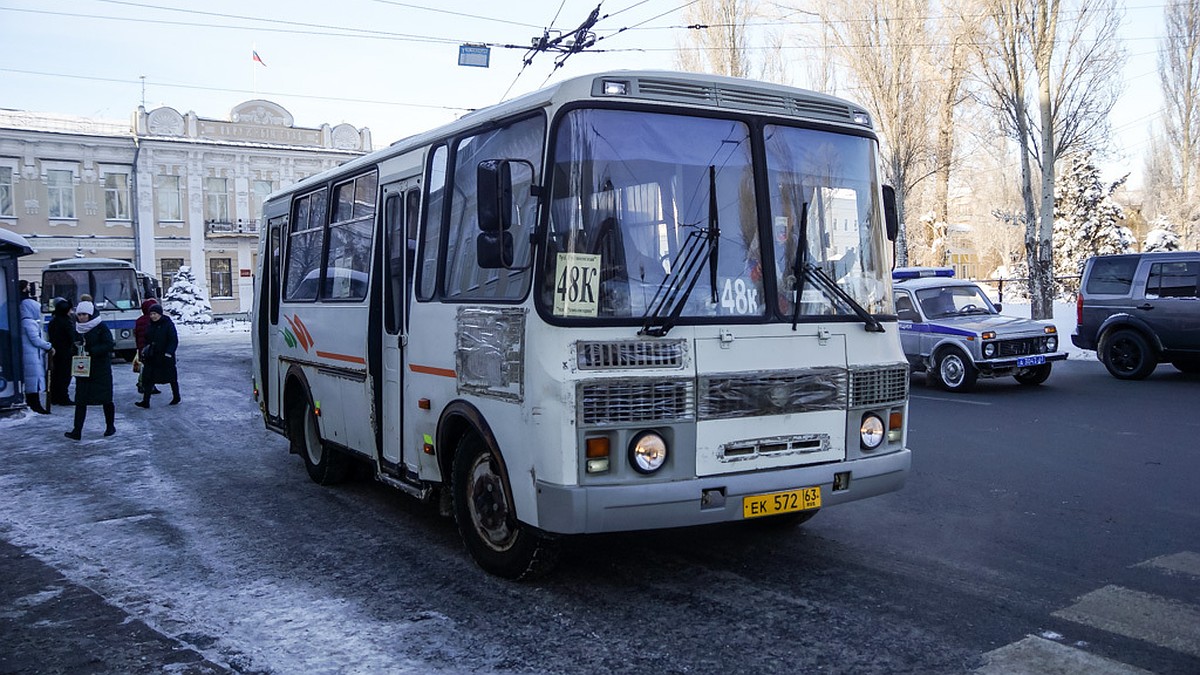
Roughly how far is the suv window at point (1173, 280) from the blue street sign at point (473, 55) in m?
11.7

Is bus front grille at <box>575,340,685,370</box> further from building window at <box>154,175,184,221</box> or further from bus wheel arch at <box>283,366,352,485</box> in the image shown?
building window at <box>154,175,184,221</box>

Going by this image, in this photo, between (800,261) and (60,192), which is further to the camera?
(60,192)

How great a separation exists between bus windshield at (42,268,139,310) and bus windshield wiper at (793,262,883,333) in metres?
26.0

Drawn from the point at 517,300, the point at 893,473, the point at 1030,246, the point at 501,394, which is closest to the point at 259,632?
the point at 501,394

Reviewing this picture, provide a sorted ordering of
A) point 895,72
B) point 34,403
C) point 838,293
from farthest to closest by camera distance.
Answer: point 895,72
point 34,403
point 838,293

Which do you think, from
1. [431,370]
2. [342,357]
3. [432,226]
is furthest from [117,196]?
[431,370]

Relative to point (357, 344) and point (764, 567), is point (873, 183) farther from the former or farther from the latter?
point (357, 344)

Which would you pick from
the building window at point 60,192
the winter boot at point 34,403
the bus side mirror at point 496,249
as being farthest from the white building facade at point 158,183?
the bus side mirror at point 496,249

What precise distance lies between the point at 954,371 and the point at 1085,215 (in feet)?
126

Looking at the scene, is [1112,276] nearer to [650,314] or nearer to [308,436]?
[308,436]

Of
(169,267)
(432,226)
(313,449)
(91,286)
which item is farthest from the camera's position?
(169,267)

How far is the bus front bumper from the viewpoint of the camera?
4996 millimetres

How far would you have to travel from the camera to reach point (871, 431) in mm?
5895

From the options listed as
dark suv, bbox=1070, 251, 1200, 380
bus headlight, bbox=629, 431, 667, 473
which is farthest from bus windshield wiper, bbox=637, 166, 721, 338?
dark suv, bbox=1070, 251, 1200, 380
